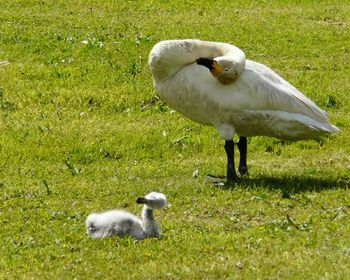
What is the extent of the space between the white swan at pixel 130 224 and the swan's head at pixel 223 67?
252cm

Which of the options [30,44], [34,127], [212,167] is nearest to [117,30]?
[30,44]

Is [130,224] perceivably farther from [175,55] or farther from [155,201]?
[175,55]

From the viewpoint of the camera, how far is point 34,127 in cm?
1539

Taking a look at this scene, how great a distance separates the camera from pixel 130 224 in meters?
10.3

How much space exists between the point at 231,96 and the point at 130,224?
282 centimetres

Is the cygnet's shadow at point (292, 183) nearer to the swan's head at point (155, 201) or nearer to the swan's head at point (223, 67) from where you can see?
the swan's head at point (223, 67)

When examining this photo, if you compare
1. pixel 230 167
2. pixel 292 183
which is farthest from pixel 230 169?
pixel 292 183

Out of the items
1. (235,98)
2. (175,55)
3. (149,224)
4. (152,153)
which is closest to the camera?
(149,224)

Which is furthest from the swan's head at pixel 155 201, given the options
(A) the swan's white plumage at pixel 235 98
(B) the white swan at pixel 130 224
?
(A) the swan's white plumage at pixel 235 98

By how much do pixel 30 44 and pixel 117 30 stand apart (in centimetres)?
212

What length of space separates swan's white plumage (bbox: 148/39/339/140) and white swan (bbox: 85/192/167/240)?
2.50 metres

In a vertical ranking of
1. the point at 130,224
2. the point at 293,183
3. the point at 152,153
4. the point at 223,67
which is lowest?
the point at 152,153

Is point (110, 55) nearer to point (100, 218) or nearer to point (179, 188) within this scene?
point (179, 188)

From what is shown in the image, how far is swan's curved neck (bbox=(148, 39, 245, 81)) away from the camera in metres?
12.8
